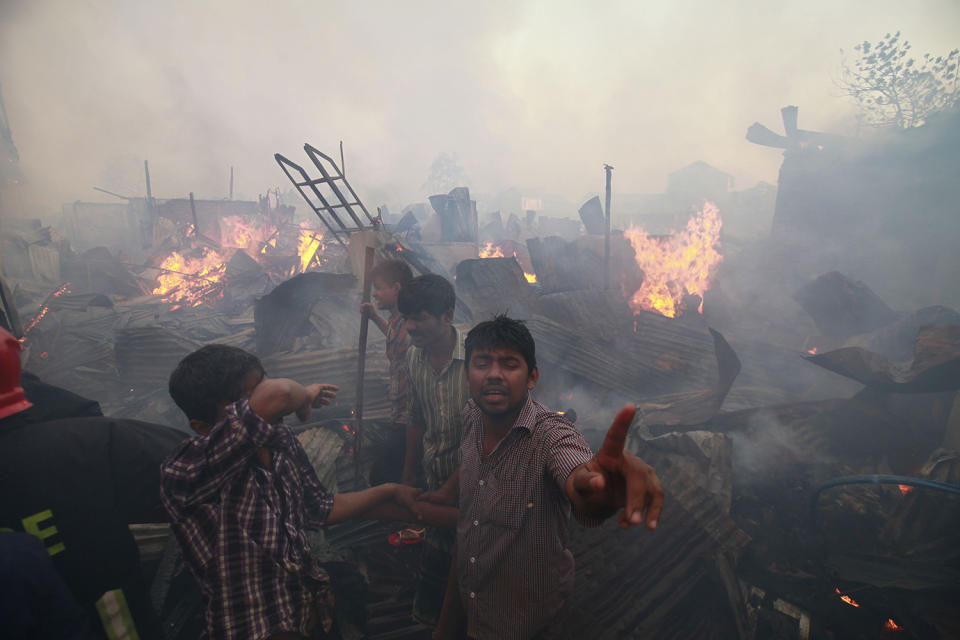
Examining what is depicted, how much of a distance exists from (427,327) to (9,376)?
221cm

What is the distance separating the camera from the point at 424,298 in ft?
10.4

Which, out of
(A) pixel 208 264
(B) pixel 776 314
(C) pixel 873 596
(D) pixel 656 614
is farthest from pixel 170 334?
(B) pixel 776 314

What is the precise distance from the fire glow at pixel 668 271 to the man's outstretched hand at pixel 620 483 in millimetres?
11131

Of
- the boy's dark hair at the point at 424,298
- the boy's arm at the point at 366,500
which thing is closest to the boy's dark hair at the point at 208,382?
the boy's arm at the point at 366,500

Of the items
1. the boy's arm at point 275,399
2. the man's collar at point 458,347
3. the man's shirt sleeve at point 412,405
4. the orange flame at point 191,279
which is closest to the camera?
the boy's arm at point 275,399

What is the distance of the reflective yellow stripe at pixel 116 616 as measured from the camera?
185 centimetres

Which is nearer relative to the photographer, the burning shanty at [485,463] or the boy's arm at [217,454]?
the boy's arm at [217,454]

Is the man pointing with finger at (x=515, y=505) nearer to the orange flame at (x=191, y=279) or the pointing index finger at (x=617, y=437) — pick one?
the pointing index finger at (x=617, y=437)

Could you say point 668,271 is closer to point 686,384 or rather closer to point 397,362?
point 686,384

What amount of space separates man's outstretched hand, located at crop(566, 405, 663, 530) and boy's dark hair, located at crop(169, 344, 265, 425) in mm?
1504

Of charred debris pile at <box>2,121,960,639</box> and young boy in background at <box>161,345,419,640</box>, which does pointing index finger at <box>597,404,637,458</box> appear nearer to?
young boy in background at <box>161,345,419,640</box>

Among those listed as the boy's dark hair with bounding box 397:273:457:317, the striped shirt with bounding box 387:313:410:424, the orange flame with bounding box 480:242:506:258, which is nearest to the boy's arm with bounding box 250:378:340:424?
the boy's dark hair with bounding box 397:273:457:317

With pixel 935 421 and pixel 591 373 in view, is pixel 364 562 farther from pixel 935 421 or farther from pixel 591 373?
pixel 935 421

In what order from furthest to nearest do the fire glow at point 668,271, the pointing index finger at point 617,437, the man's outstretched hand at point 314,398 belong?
the fire glow at point 668,271 < the man's outstretched hand at point 314,398 < the pointing index finger at point 617,437
